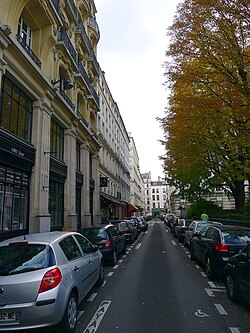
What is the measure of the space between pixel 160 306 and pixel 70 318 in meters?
2.20

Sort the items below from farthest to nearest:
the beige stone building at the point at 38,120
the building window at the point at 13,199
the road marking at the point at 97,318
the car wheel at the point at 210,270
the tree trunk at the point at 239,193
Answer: the tree trunk at the point at 239,193 → the beige stone building at the point at 38,120 → the building window at the point at 13,199 → the car wheel at the point at 210,270 → the road marking at the point at 97,318

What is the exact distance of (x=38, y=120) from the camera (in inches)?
558

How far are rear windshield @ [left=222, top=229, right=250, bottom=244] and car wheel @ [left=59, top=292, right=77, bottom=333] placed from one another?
5078 mm

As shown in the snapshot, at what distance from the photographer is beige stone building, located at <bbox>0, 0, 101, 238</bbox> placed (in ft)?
37.3

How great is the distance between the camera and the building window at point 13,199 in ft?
36.6

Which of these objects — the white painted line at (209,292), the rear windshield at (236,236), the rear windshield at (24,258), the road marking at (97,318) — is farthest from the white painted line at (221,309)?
the rear windshield at (24,258)

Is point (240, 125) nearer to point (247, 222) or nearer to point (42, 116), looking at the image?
point (247, 222)

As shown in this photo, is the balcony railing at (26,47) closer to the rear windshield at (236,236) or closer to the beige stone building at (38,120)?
the beige stone building at (38,120)

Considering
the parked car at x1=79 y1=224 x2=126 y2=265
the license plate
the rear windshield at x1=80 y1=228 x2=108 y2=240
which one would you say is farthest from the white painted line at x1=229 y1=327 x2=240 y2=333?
the rear windshield at x1=80 y1=228 x2=108 y2=240

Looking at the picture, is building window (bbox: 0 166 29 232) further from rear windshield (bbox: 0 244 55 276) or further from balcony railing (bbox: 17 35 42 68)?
rear windshield (bbox: 0 244 55 276)

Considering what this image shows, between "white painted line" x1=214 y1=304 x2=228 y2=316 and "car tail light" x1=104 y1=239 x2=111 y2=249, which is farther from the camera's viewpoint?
"car tail light" x1=104 y1=239 x2=111 y2=249

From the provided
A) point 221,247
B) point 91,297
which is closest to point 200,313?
point 91,297

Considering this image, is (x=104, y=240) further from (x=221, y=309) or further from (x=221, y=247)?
(x=221, y=309)

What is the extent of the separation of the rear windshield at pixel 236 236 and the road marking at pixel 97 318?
405cm
